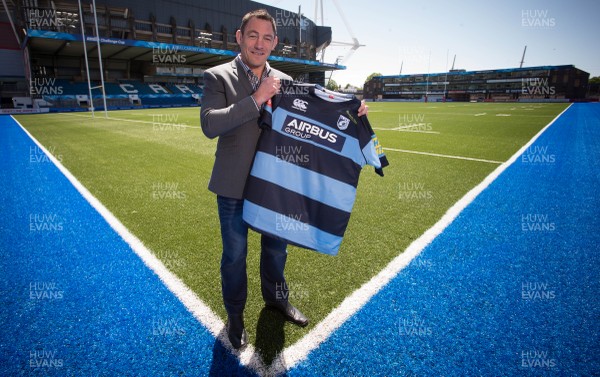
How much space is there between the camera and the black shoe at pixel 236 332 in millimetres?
2092

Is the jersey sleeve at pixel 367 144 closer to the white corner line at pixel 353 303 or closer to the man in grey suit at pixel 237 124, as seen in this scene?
the man in grey suit at pixel 237 124

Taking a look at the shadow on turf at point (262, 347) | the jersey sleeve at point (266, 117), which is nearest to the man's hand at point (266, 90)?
the jersey sleeve at point (266, 117)

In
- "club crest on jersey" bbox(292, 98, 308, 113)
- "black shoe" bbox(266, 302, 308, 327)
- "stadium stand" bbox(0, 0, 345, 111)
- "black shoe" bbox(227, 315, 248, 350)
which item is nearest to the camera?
"black shoe" bbox(227, 315, 248, 350)

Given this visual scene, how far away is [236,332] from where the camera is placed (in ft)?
6.92

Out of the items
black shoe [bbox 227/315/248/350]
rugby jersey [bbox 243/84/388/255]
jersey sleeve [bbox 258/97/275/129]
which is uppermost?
jersey sleeve [bbox 258/97/275/129]

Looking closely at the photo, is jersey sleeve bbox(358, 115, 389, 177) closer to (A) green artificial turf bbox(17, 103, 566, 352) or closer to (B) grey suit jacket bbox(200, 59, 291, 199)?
(B) grey suit jacket bbox(200, 59, 291, 199)

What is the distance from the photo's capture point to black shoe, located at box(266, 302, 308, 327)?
2.33 metres

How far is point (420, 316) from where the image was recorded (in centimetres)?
241

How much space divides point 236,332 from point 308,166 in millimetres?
1267

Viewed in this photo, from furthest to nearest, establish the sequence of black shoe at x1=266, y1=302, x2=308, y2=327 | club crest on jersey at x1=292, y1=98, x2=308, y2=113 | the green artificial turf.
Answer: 1. the green artificial turf
2. black shoe at x1=266, y1=302, x2=308, y2=327
3. club crest on jersey at x1=292, y1=98, x2=308, y2=113

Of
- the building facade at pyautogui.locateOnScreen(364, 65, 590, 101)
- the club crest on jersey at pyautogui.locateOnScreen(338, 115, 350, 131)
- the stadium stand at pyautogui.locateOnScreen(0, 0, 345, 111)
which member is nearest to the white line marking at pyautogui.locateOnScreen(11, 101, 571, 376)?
the club crest on jersey at pyautogui.locateOnScreen(338, 115, 350, 131)

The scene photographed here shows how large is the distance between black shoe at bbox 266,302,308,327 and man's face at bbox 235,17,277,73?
5.88 ft

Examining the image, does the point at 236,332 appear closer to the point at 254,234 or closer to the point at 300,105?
the point at 300,105

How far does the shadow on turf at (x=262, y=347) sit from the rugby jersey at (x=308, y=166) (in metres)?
0.72
